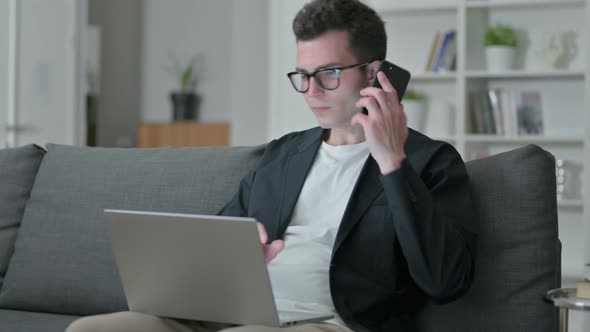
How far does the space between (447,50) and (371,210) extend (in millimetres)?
2803

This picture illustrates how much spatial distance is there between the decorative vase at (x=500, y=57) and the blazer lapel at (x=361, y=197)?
103 inches

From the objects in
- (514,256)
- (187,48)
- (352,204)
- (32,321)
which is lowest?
(32,321)

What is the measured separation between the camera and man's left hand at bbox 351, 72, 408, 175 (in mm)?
1595

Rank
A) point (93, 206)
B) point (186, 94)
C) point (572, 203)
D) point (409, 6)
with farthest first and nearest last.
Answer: point (186, 94) → point (409, 6) → point (572, 203) → point (93, 206)

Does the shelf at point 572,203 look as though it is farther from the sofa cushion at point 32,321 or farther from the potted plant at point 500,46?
the sofa cushion at point 32,321

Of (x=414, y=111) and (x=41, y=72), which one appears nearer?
(x=414, y=111)

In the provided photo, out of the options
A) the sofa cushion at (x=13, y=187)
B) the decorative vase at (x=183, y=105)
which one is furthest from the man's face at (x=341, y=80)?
the decorative vase at (x=183, y=105)

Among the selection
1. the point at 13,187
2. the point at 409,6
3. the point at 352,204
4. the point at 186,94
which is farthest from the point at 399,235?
the point at 186,94

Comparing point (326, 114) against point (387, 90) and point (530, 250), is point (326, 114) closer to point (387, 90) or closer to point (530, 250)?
point (387, 90)

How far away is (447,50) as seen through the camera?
4398mm

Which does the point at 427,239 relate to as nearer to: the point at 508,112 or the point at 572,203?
the point at 572,203

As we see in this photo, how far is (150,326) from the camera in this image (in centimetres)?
159

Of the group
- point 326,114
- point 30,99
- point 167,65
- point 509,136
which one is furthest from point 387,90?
point 167,65

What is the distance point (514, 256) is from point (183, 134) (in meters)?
5.68
